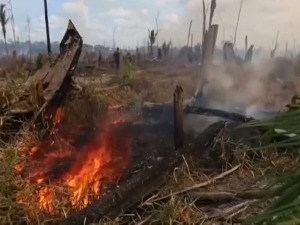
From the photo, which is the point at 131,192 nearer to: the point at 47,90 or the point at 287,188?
the point at 47,90

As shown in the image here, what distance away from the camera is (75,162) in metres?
5.95

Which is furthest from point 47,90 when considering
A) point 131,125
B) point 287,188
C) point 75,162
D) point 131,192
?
point 287,188

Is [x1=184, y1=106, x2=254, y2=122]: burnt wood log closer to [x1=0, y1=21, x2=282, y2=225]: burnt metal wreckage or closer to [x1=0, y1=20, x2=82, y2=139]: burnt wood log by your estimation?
[x1=0, y1=21, x2=282, y2=225]: burnt metal wreckage

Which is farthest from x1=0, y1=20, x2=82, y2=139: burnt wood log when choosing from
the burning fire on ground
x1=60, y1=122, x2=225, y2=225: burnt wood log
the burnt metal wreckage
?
x1=60, y1=122, x2=225, y2=225: burnt wood log

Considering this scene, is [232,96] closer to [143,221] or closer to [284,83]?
[284,83]

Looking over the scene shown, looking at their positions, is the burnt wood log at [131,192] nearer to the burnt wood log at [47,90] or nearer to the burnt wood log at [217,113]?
the burnt wood log at [217,113]

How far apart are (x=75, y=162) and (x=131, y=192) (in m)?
1.27

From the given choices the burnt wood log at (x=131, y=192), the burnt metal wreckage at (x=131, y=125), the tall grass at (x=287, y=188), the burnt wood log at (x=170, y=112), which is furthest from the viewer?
the burnt wood log at (x=170, y=112)

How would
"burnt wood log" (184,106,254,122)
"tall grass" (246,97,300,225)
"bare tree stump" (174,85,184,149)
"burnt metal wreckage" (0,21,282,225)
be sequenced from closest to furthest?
"tall grass" (246,97,300,225)
"burnt metal wreckage" (0,21,282,225)
"bare tree stump" (174,85,184,149)
"burnt wood log" (184,106,254,122)

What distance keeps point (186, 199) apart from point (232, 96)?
8.25 meters

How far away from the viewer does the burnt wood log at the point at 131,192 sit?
460 centimetres

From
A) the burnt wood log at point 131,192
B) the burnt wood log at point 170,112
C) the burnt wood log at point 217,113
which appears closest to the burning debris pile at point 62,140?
the burnt wood log at point 131,192

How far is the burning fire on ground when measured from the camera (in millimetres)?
5211

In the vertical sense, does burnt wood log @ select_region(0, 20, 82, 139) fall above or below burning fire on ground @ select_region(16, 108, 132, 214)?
above
